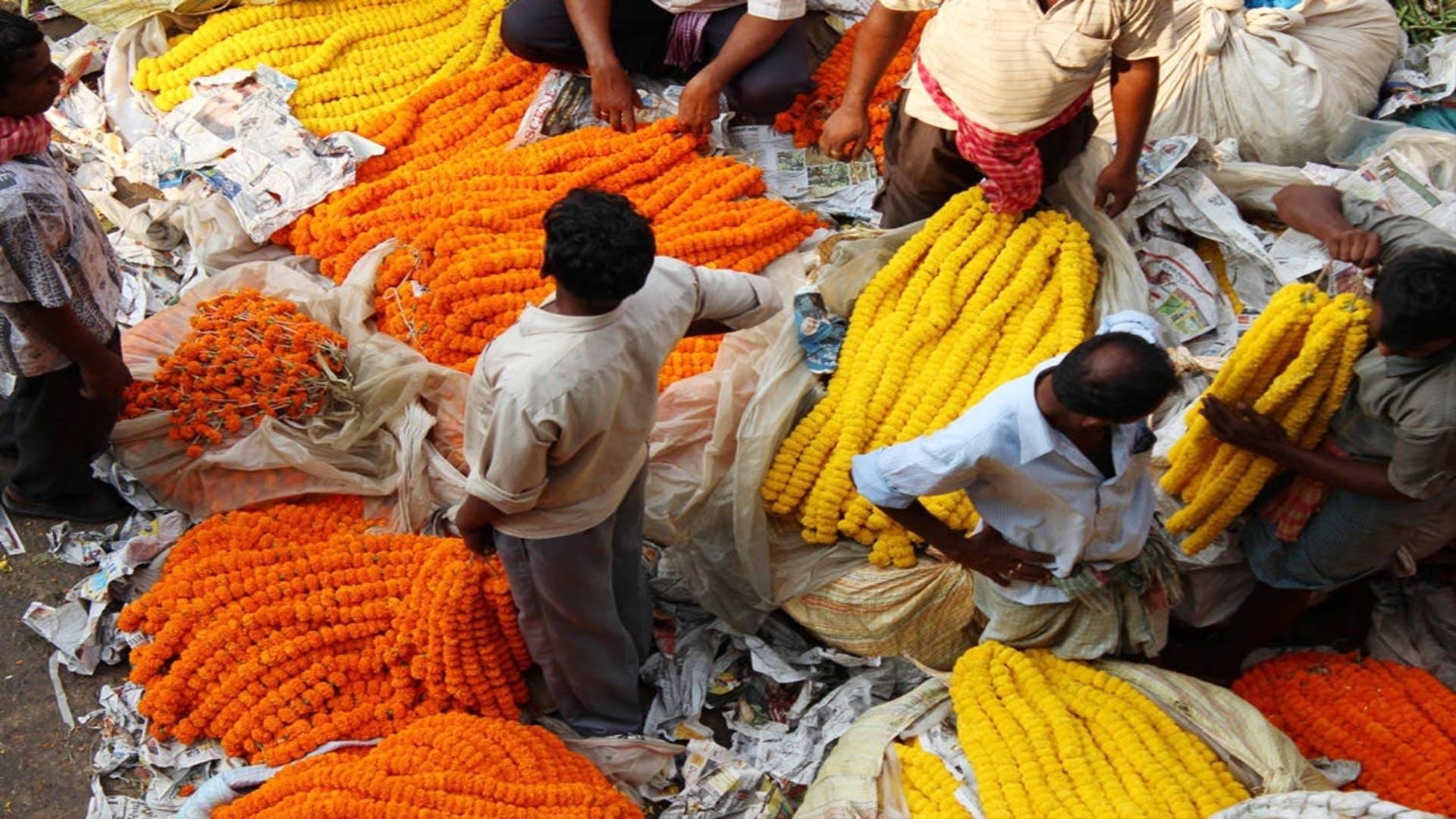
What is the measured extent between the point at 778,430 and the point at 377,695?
3.96ft

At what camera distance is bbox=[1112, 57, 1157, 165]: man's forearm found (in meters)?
3.26

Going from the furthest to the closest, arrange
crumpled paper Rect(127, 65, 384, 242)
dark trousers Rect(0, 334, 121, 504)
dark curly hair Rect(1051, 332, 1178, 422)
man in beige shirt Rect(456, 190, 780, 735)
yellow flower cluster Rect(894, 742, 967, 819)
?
crumpled paper Rect(127, 65, 384, 242) → dark trousers Rect(0, 334, 121, 504) → yellow flower cluster Rect(894, 742, 967, 819) → man in beige shirt Rect(456, 190, 780, 735) → dark curly hair Rect(1051, 332, 1178, 422)

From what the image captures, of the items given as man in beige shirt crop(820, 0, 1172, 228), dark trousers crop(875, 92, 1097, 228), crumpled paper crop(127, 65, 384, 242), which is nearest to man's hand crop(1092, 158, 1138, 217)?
man in beige shirt crop(820, 0, 1172, 228)

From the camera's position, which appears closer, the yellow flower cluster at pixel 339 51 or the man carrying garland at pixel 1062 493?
the man carrying garland at pixel 1062 493

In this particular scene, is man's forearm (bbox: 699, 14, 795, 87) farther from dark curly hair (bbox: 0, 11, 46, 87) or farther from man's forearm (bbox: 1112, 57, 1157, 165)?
dark curly hair (bbox: 0, 11, 46, 87)

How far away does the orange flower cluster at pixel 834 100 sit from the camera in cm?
436

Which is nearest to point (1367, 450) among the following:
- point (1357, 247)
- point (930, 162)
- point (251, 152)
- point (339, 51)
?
point (1357, 247)

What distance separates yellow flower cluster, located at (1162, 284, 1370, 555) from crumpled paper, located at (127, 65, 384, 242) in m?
2.77

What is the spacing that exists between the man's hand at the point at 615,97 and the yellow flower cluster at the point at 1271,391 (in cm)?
217

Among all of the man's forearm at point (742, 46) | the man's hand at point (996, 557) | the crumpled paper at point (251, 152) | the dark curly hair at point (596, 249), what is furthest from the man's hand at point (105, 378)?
the man's hand at point (996, 557)

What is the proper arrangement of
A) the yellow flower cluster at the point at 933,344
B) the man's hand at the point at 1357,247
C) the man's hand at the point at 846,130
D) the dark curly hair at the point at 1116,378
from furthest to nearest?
the man's hand at the point at 846,130 → the yellow flower cluster at the point at 933,344 → the man's hand at the point at 1357,247 → the dark curly hair at the point at 1116,378

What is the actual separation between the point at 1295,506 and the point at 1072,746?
844mm

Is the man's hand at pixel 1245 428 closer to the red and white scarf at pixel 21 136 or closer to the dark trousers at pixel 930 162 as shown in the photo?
the dark trousers at pixel 930 162

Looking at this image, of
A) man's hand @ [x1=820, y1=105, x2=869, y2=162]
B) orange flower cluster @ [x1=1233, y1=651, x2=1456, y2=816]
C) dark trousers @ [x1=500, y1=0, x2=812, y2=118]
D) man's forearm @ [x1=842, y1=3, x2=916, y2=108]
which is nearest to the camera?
orange flower cluster @ [x1=1233, y1=651, x2=1456, y2=816]
